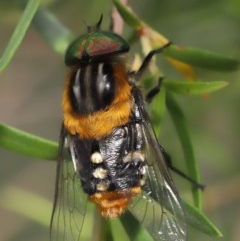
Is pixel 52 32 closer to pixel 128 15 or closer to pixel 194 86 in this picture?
pixel 128 15

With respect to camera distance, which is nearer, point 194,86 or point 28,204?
point 194,86

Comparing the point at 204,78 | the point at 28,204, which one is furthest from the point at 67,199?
the point at 204,78

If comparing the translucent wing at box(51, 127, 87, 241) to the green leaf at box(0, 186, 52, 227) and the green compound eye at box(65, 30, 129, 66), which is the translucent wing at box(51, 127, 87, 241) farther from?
the green leaf at box(0, 186, 52, 227)

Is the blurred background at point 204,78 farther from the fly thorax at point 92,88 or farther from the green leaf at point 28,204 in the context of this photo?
the fly thorax at point 92,88

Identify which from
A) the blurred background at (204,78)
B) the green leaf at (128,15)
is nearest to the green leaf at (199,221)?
the green leaf at (128,15)

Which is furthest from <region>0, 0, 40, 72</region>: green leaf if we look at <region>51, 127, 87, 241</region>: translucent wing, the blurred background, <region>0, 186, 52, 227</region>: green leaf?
<region>0, 186, 52, 227</region>: green leaf

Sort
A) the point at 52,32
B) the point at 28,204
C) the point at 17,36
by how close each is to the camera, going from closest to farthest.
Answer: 1. the point at 17,36
2. the point at 52,32
3. the point at 28,204

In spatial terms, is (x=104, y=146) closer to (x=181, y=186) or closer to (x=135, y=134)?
(x=135, y=134)
